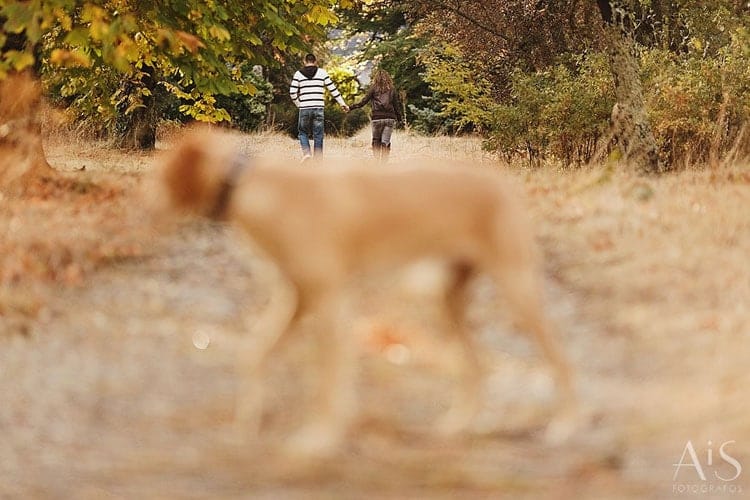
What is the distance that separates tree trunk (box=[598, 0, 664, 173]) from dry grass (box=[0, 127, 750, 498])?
402 cm

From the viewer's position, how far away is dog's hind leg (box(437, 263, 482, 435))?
168cm

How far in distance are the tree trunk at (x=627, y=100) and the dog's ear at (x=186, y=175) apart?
5.85 m

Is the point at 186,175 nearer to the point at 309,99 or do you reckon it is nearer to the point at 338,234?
the point at 338,234

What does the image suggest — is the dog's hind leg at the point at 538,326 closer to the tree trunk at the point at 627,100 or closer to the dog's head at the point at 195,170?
the dog's head at the point at 195,170

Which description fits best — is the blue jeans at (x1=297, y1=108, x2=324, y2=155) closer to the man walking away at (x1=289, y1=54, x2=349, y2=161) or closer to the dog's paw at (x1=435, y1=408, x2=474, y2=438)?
the man walking away at (x1=289, y1=54, x2=349, y2=161)

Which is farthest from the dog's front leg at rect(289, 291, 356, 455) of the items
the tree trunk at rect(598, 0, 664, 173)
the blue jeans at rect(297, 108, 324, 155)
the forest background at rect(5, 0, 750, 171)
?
the blue jeans at rect(297, 108, 324, 155)

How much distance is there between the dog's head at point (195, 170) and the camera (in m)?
1.29

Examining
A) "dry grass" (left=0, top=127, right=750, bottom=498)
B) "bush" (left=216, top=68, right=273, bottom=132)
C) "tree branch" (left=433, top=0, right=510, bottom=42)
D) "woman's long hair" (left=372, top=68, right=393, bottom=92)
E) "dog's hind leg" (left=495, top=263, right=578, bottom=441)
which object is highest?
"tree branch" (left=433, top=0, right=510, bottom=42)

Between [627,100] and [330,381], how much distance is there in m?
6.59

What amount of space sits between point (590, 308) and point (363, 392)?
77cm

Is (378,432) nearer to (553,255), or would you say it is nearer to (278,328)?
(278,328)

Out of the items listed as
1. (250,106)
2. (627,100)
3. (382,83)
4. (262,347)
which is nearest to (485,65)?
(250,106)

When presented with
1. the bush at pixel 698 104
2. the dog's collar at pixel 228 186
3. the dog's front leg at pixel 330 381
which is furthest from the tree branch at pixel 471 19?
the dog's collar at pixel 228 186

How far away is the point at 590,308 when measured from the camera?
2273 mm
